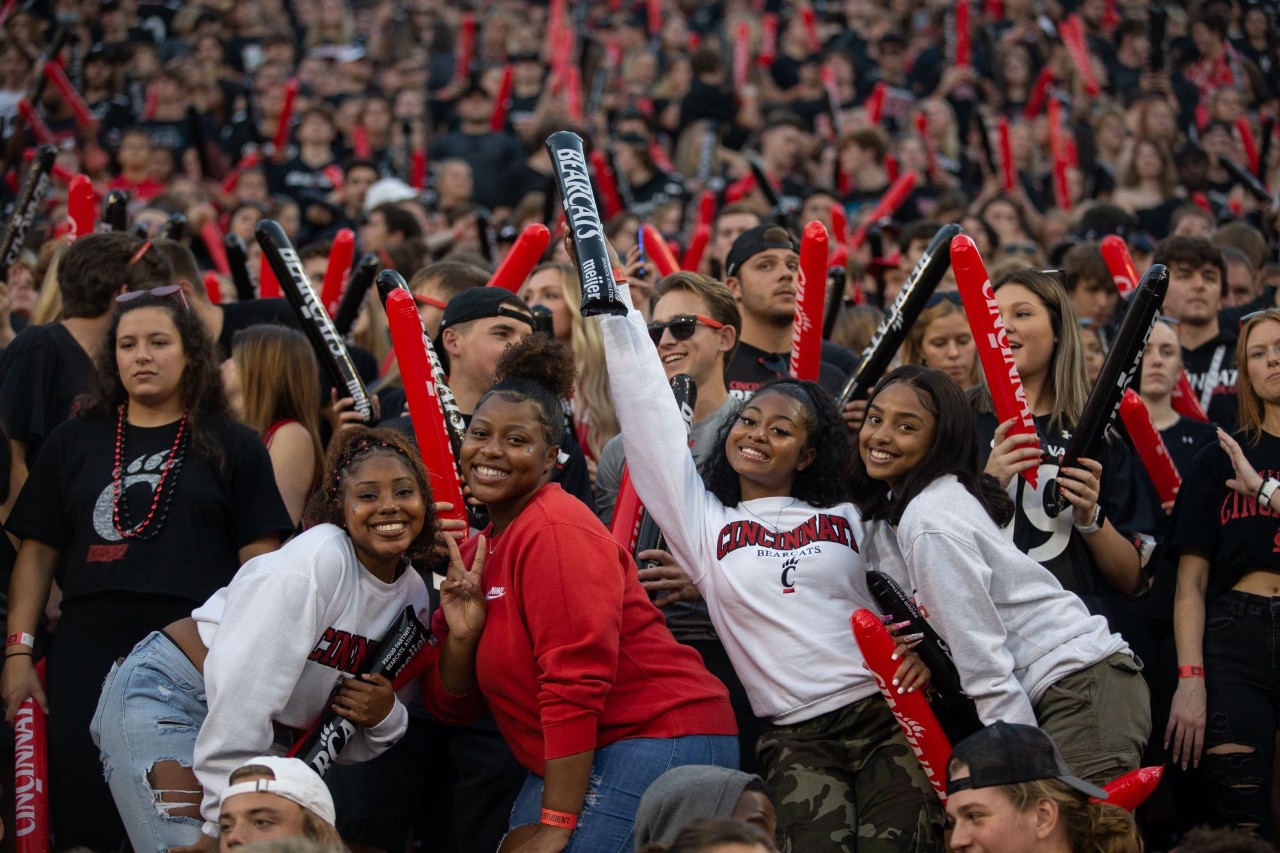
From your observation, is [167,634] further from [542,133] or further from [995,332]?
[542,133]

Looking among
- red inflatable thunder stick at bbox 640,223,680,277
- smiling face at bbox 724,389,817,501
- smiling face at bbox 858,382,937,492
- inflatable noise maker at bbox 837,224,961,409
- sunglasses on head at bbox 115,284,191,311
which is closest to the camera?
smiling face at bbox 858,382,937,492

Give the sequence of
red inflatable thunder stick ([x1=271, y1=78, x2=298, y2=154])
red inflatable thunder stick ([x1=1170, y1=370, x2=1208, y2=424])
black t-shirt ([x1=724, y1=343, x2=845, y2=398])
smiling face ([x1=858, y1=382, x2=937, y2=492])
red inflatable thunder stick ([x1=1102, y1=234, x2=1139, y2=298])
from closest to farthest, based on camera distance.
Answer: smiling face ([x1=858, y1=382, x2=937, y2=492]) → red inflatable thunder stick ([x1=1102, y1=234, x2=1139, y2=298]) → black t-shirt ([x1=724, y1=343, x2=845, y2=398]) → red inflatable thunder stick ([x1=1170, y1=370, x2=1208, y2=424]) → red inflatable thunder stick ([x1=271, y1=78, x2=298, y2=154])

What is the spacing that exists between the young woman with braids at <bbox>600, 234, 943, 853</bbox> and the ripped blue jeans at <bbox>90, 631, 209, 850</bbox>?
4.98 feet

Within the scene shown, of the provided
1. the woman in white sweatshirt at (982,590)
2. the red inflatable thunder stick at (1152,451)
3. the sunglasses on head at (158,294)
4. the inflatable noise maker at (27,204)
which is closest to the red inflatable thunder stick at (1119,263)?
the red inflatable thunder stick at (1152,451)

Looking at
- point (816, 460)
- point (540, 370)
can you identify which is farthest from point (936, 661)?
point (540, 370)

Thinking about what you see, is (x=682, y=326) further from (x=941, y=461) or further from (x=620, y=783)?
(x=620, y=783)

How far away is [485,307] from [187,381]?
44.1 inches

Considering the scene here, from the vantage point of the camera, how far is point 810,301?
19.5ft

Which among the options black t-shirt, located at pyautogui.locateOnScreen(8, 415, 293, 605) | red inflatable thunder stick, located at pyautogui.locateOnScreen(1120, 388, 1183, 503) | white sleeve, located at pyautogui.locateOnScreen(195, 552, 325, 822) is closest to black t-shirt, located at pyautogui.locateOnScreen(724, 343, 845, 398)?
red inflatable thunder stick, located at pyautogui.locateOnScreen(1120, 388, 1183, 503)

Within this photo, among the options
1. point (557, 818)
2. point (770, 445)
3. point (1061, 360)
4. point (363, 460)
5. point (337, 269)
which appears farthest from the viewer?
point (337, 269)

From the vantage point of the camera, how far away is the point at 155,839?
4.42 m

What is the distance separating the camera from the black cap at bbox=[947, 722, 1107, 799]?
4039 millimetres

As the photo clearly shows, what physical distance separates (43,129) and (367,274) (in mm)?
7731

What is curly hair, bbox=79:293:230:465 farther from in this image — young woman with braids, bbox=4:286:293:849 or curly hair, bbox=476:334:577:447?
curly hair, bbox=476:334:577:447
